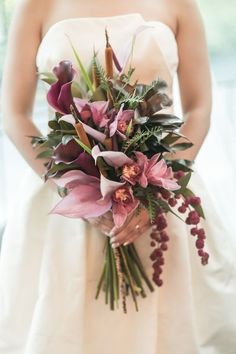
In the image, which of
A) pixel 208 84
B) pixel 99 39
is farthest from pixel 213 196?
pixel 99 39

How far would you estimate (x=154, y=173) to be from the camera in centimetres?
86

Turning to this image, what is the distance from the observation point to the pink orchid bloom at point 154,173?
858 mm

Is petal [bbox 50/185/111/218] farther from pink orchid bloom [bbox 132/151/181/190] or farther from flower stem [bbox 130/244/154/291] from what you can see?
flower stem [bbox 130/244/154/291]

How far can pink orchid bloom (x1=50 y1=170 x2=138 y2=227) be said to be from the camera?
864mm

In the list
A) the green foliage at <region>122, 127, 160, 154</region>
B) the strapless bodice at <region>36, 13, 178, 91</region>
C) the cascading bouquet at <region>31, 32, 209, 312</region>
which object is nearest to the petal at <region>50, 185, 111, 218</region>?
the cascading bouquet at <region>31, 32, 209, 312</region>

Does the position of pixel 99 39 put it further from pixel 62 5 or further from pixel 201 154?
pixel 201 154

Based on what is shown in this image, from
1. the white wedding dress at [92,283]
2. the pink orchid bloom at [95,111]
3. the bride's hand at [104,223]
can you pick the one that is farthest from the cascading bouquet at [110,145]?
the white wedding dress at [92,283]

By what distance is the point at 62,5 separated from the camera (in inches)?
47.2

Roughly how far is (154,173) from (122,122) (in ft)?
0.35

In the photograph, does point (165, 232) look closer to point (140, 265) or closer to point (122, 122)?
point (140, 265)

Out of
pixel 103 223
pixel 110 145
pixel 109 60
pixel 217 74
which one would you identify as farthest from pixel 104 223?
pixel 217 74

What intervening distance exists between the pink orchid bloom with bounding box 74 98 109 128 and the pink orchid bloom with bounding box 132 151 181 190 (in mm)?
84

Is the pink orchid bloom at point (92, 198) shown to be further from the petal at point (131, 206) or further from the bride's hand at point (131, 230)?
the bride's hand at point (131, 230)

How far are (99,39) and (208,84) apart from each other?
30cm
